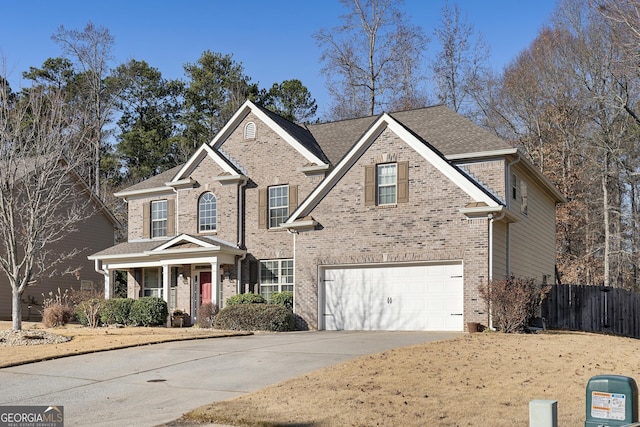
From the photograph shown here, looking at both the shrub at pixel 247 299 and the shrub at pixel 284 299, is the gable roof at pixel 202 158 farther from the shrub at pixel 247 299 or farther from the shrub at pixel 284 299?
the shrub at pixel 284 299

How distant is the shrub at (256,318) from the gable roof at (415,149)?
305cm

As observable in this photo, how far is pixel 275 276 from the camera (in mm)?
26766

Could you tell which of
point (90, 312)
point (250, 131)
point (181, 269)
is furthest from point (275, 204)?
point (90, 312)

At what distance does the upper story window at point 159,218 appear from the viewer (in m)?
30.7

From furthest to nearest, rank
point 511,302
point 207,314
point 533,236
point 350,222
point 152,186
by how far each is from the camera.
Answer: point 152,186, point 533,236, point 207,314, point 350,222, point 511,302

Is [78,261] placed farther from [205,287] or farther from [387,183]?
[387,183]

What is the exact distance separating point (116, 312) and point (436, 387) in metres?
17.8

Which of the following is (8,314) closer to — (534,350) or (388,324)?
(388,324)

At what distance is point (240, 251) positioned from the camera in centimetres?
2714

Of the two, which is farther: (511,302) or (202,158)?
(202,158)

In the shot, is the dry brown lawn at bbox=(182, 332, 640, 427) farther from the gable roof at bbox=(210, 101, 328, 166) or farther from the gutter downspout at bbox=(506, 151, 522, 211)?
the gable roof at bbox=(210, 101, 328, 166)

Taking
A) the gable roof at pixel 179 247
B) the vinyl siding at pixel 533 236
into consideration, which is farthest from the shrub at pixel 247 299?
the vinyl siding at pixel 533 236

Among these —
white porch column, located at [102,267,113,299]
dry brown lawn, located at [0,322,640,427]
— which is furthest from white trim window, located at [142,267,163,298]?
dry brown lawn, located at [0,322,640,427]

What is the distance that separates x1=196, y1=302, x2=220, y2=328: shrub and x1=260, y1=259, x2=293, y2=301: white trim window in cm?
188
